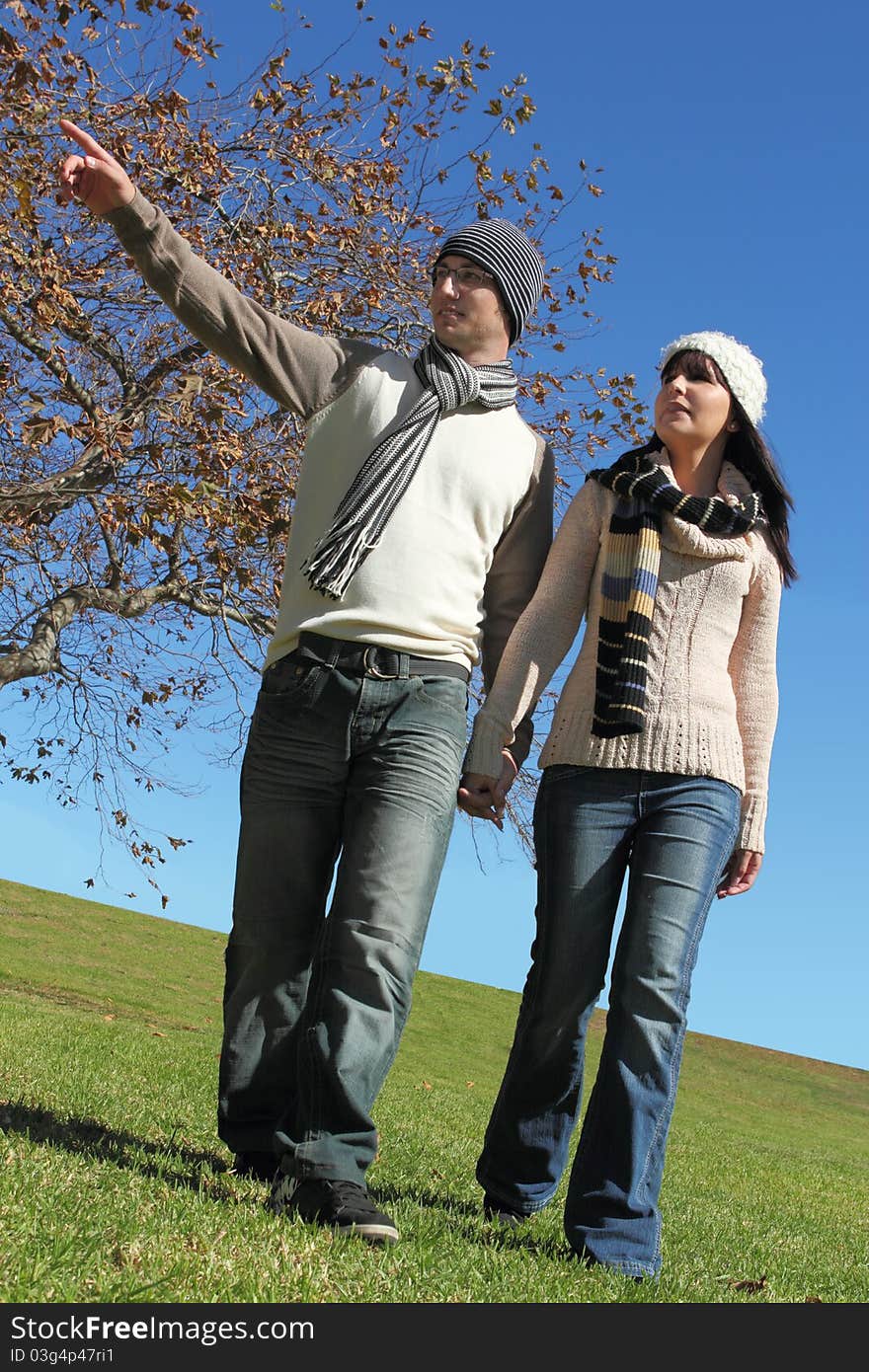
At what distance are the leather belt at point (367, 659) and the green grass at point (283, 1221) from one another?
5.25 ft

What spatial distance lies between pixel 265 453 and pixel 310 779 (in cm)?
784

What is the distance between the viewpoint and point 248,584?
1155 centimetres

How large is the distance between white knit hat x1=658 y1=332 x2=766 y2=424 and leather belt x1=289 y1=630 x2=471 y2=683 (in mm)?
1350

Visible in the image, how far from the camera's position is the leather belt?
395cm

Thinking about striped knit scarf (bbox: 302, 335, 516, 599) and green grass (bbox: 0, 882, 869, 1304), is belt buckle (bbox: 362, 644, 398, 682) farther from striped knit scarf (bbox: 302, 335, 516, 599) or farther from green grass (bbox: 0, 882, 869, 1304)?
green grass (bbox: 0, 882, 869, 1304)

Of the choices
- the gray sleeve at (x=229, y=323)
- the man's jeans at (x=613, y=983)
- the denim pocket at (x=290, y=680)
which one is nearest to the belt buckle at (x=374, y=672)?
the denim pocket at (x=290, y=680)

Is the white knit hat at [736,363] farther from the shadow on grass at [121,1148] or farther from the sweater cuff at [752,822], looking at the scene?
the shadow on grass at [121,1148]

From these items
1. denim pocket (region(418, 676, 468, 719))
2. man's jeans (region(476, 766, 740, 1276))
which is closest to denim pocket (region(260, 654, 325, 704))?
denim pocket (region(418, 676, 468, 719))

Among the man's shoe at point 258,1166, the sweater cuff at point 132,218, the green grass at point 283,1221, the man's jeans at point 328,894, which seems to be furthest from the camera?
the man's shoe at point 258,1166

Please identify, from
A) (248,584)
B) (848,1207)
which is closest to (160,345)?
(248,584)

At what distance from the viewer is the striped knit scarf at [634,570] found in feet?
13.2

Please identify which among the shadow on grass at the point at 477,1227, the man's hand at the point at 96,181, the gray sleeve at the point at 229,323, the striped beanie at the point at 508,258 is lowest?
the shadow on grass at the point at 477,1227

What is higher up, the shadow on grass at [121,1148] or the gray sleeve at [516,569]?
the gray sleeve at [516,569]
